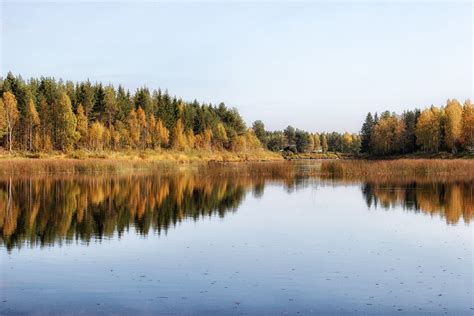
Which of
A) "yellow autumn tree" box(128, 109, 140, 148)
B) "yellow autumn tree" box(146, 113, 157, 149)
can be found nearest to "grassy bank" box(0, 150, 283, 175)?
"yellow autumn tree" box(128, 109, 140, 148)

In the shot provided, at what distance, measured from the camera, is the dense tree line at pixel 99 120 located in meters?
90.3

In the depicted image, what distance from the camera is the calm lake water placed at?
11.2 m

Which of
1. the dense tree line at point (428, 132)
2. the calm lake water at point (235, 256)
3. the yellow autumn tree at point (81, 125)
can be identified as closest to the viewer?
the calm lake water at point (235, 256)

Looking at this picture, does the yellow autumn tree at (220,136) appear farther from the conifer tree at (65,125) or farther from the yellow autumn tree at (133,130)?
the conifer tree at (65,125)

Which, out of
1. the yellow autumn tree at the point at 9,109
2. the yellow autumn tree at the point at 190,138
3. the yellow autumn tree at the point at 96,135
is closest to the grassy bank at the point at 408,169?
the yellow autumn tree at the point at 96,135

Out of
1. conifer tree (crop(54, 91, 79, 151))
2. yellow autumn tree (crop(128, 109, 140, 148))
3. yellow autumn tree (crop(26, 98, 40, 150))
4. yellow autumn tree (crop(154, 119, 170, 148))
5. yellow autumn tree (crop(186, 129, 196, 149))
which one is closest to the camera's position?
conifer tree (crop(54, 91, 79, 151))

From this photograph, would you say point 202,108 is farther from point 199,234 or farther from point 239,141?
point 199,234

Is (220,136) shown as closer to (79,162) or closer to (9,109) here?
(9,109)

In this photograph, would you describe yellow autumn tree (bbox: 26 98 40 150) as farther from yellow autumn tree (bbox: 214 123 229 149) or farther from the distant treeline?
the distant treeline

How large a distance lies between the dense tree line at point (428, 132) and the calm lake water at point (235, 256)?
235 feet

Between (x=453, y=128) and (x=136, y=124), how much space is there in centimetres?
6309

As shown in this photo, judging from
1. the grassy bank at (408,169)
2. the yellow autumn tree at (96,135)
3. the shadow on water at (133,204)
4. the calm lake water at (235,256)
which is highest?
the yellow autumn tree at (96,135)

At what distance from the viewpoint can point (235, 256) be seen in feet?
52.7

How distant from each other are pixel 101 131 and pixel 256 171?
136 ft
